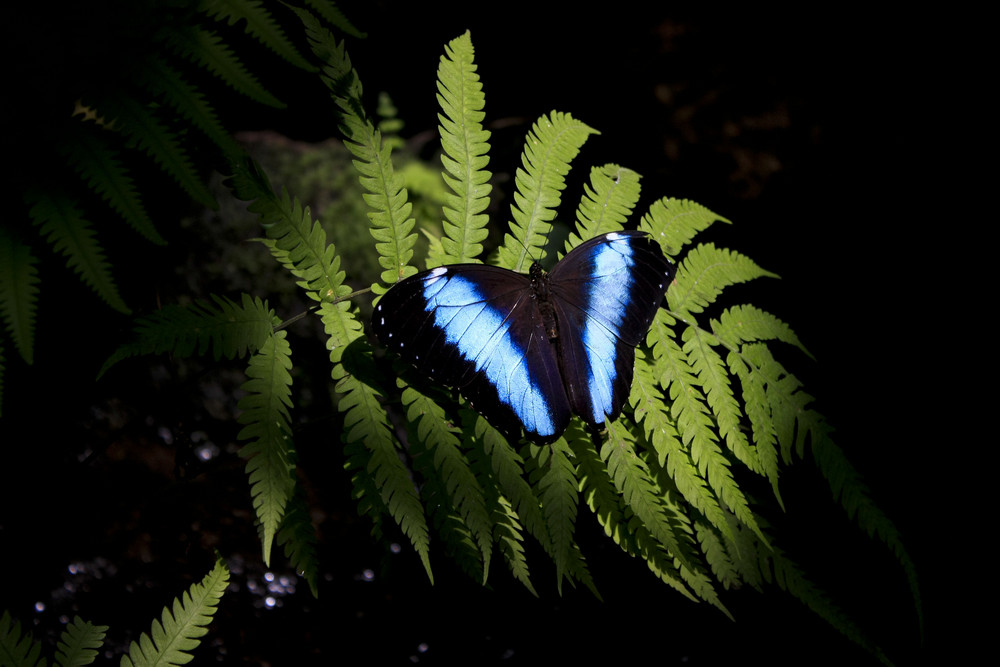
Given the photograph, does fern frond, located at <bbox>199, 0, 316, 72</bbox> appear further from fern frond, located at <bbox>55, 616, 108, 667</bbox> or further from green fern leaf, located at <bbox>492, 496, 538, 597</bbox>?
fern frond, located at <bbox>55, 616, 108, 667</bbox>

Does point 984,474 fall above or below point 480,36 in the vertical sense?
below

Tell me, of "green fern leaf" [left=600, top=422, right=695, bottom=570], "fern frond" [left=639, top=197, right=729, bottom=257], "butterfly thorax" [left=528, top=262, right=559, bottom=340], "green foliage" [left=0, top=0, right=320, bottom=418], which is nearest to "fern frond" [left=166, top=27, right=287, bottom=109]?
"green foliage" [left=0, top=0, right=320, bottom=418]

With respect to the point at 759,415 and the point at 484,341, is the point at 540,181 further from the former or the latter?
the point at 759,415

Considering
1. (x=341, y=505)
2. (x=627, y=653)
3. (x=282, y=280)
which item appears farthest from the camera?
(x=282, y=280)

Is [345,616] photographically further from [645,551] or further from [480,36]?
[480,36]

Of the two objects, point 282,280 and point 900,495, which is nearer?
point 900,495

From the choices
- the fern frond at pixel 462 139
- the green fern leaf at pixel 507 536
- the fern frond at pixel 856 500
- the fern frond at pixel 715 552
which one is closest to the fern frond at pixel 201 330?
the fern frond at pixel 462 139

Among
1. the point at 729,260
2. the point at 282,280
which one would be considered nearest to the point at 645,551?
the point at 729,260
